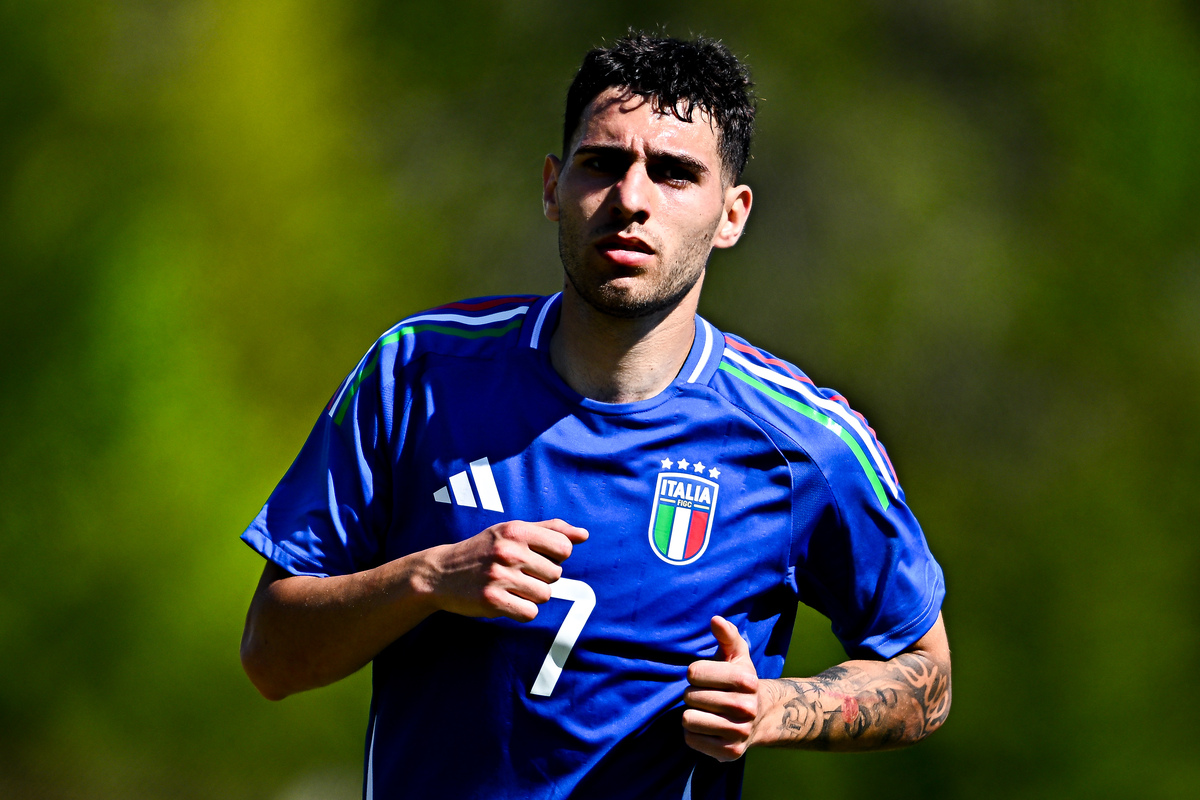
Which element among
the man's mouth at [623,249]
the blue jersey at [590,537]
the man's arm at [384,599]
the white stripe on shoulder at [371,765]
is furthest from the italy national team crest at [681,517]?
the white stripe on shoulder at [371,765]

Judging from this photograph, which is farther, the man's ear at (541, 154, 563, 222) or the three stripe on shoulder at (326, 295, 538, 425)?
the man's ear at (541, 154, 563, 222)

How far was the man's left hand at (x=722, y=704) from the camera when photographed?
1590 mm

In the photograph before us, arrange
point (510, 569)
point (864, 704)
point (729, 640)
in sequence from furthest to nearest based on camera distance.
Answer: point (864, 704) → point (729, 640) → point (510, 569)

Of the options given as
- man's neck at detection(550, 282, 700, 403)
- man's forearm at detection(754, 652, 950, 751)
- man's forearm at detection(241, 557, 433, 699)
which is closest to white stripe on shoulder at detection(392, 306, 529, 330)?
man's neck at detection(550, 282, 700, 403)

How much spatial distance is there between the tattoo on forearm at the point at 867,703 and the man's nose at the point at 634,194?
0.81m

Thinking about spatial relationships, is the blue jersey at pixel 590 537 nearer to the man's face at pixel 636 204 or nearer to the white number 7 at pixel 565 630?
the white number 7 at pixel 565 630

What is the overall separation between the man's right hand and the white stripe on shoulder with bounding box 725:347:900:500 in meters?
0.56

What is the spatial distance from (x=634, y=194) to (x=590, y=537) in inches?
22.6

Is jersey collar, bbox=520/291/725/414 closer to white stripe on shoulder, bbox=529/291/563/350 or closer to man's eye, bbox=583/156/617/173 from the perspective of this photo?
white stripe on shoulder, bbox=529/291/563/350

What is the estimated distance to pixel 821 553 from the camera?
1.90m

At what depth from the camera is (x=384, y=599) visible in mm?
1649

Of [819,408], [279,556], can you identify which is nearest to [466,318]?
[279,556]

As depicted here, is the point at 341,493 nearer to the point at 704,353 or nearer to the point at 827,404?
the point at 704,353

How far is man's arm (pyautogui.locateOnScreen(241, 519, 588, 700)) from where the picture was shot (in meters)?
1.53
